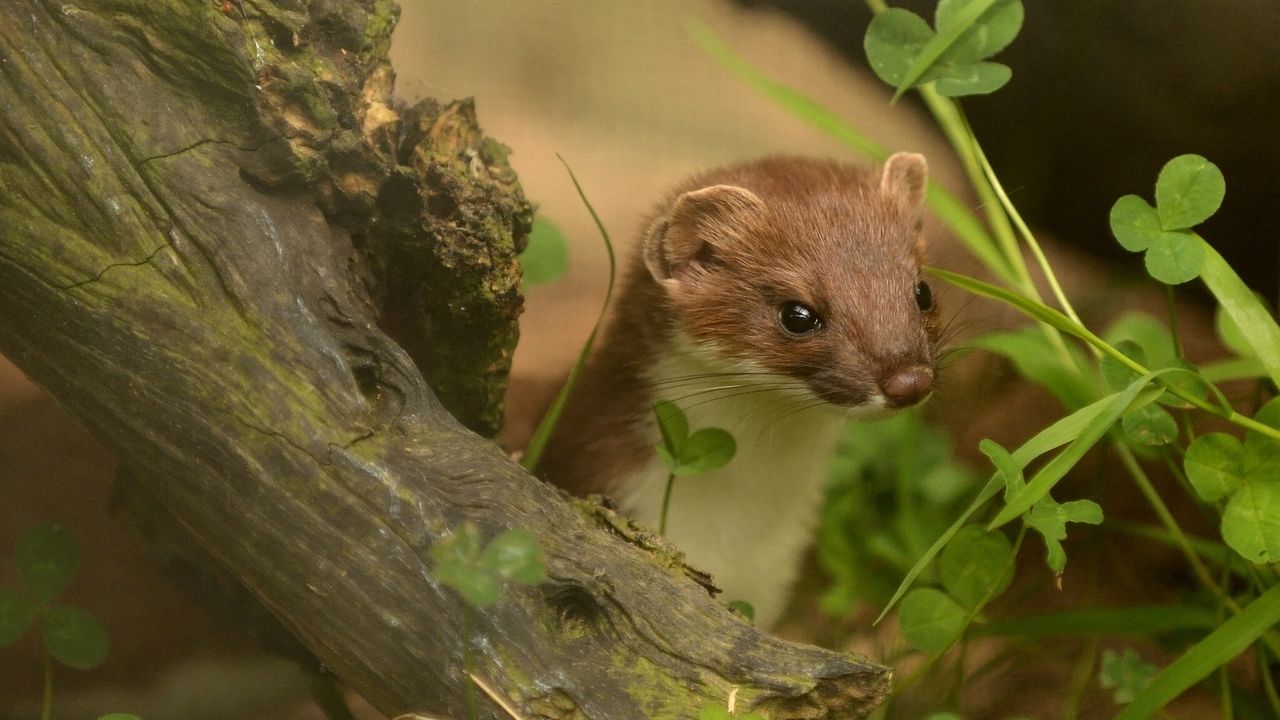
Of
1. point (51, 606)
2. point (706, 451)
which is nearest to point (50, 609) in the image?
point (51, 606)

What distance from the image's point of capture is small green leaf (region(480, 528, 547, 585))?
124 centimetres

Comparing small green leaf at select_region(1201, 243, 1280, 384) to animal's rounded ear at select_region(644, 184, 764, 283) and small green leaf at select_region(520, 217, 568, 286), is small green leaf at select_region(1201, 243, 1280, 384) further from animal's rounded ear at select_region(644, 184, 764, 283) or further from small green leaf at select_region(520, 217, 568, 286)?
small green leaf at select_region(520, 217, 568, 286)

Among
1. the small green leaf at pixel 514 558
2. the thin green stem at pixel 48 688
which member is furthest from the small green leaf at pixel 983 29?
the thin green stem at pixel 48 688

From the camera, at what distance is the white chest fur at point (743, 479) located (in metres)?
2.15

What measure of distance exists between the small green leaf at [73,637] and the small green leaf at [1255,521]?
1.70m

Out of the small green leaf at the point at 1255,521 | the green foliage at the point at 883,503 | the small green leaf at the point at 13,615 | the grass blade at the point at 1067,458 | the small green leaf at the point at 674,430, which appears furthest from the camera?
the green foliage at the point at 883,503

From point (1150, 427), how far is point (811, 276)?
592mm

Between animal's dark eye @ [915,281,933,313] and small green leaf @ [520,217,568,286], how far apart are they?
628 millimetres

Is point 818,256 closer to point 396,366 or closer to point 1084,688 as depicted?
point 396,366

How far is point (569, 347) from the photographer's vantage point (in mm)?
2166

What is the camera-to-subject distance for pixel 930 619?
6.21ft

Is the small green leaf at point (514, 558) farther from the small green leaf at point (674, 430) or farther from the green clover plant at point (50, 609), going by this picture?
the green clover plant at point (50, 609)

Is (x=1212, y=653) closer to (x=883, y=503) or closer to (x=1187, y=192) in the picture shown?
(x=1187, y=192)

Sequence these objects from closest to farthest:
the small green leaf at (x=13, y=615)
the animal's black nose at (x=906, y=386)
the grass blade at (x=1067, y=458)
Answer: the grass blade at (x=1067, y=458)
the small green leaf at (x=13, y=615)
the animal's black nose at (x=906, y=386)
